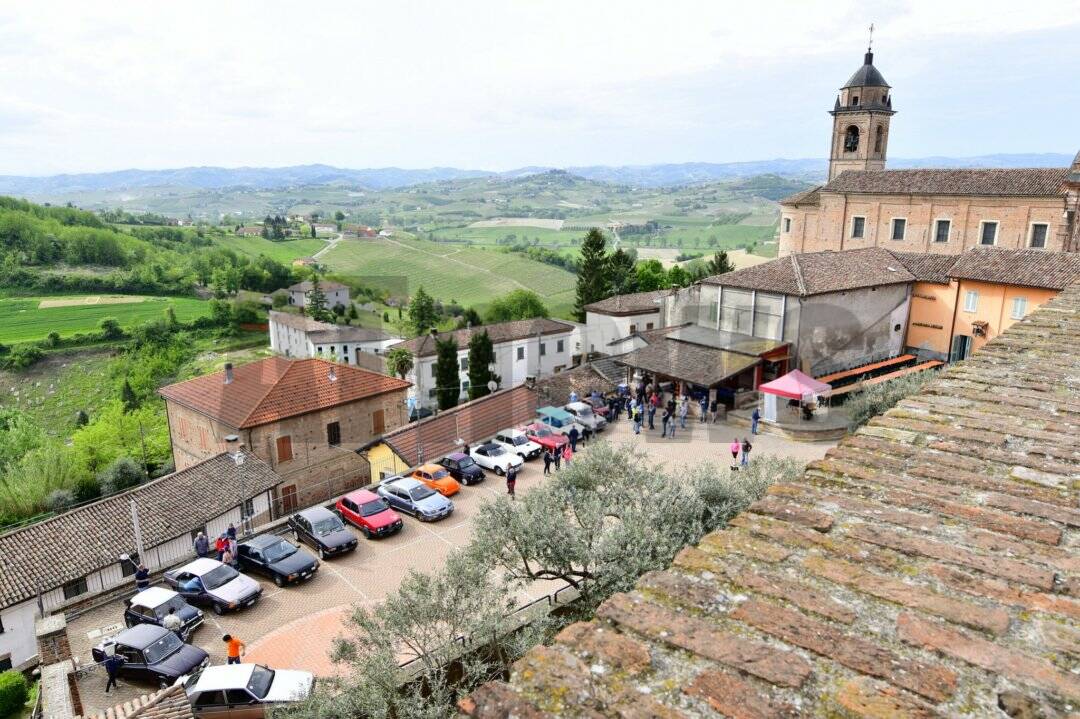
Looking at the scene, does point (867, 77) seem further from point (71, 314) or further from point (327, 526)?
point (71, 314)

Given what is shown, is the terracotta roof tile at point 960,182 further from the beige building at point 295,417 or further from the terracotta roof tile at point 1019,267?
the beige building at point 295,417

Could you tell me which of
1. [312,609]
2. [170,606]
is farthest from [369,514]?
[170,606]

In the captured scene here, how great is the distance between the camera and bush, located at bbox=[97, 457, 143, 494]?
124ft

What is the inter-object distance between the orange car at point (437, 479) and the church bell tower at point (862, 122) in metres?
43.7

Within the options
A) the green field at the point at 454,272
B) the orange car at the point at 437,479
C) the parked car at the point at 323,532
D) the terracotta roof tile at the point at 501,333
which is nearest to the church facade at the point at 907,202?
the terracotta roof tile at the point at 501,333

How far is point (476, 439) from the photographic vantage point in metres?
28.4

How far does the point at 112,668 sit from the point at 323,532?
6.43 m

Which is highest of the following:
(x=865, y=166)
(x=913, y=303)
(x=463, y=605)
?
(x=865, y=166)

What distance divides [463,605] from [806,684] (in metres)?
9.69

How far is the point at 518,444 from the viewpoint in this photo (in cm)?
2673

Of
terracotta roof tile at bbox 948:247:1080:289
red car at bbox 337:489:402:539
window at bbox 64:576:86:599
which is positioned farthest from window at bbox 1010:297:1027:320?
window at bbox 64:576:86:599

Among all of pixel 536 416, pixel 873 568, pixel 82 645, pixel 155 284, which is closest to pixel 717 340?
pixel 536 416

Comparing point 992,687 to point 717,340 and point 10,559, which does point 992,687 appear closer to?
point 10,559

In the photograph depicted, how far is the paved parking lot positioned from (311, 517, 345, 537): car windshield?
890 millimetres
